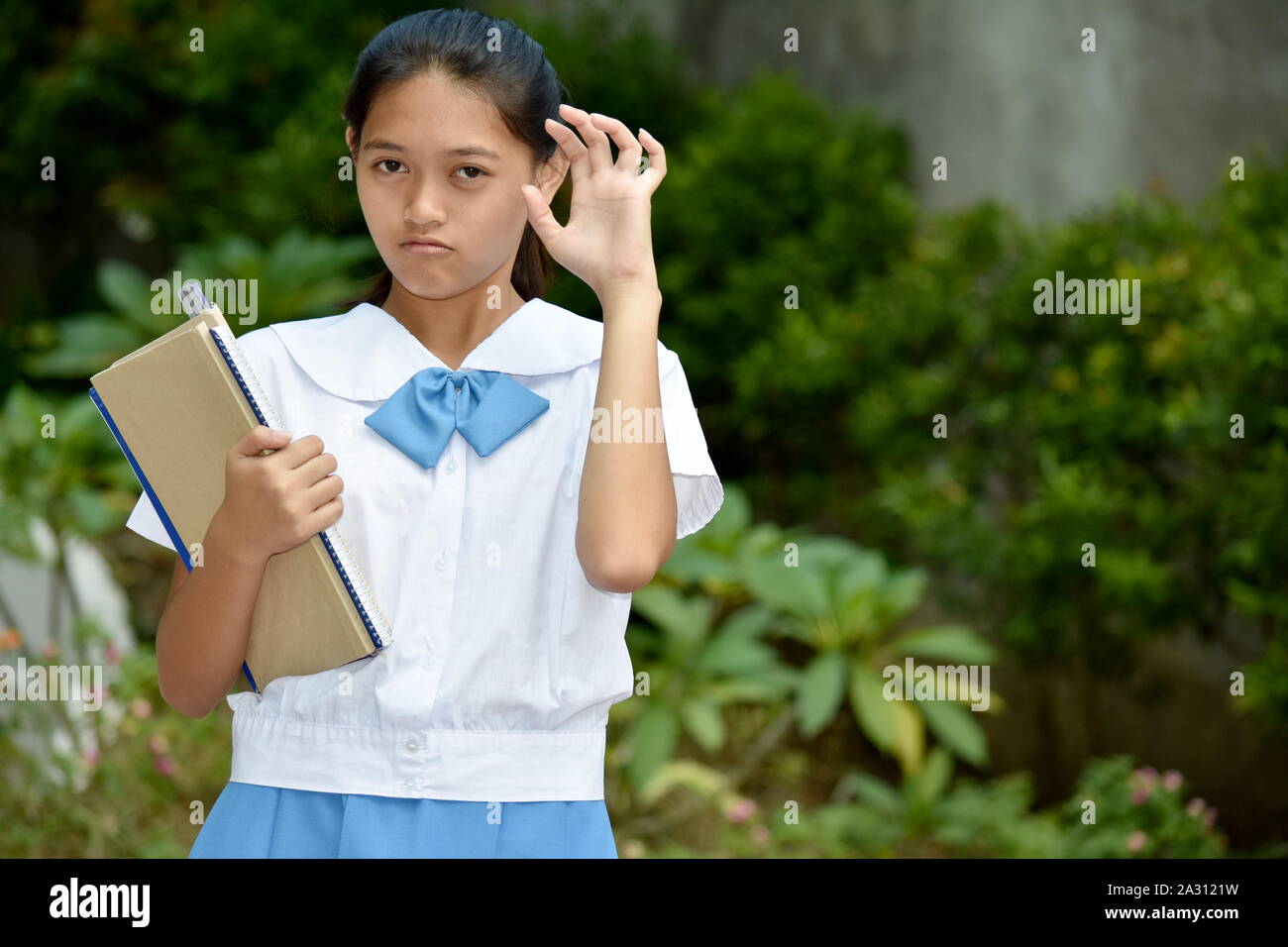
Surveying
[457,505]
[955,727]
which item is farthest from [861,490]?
[457,505]

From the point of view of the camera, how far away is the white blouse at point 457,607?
1205 millimetres

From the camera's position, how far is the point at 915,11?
5.81 meters

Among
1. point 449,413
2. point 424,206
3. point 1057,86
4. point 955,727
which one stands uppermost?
point 1057,86

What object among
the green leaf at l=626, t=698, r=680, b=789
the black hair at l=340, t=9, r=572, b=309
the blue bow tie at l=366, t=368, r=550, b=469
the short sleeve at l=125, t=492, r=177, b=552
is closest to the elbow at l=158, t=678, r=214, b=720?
the short sleeve at l=125, t=492, r=177, b=552

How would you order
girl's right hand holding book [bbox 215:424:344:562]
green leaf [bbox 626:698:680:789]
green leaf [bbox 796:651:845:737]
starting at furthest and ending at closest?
green leaf [bbox 796:651:845:737]
green leaf [bbox 626:698:680:789]
girl's right hand holding book [bbox 215:424:344:562]

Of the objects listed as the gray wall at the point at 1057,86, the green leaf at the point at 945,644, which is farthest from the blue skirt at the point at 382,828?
the gray wall at the point at 1057,86

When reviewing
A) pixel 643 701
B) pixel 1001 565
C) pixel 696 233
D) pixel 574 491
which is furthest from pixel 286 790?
pixel 696 233

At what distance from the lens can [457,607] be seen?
122cm

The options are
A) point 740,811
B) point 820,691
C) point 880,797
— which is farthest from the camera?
point 880,797

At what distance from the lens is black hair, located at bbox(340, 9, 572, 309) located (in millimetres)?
1270

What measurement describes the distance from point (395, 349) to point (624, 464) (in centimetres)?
27

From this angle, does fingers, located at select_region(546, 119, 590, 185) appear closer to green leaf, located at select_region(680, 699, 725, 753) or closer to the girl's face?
the girl's face

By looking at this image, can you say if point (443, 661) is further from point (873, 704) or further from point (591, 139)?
point (873, 704)

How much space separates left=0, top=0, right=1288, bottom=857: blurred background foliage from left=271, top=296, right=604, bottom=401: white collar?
1.93 m
